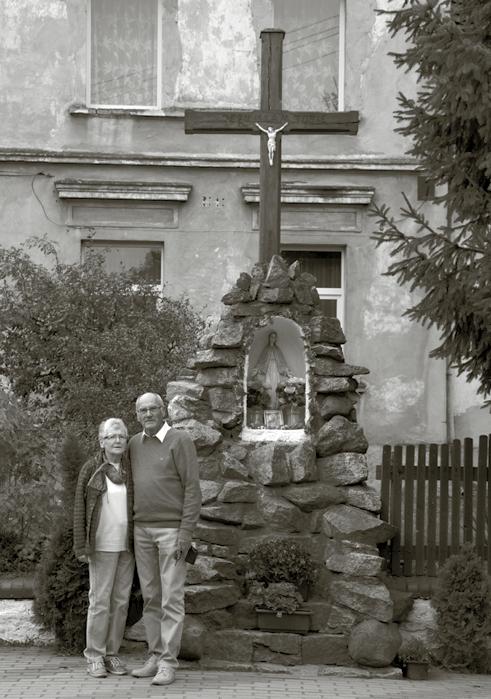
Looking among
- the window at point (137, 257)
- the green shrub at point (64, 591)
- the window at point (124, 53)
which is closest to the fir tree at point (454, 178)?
the green shrub at point (64, 591)

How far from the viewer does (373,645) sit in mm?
10766

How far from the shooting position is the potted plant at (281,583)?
10.9 m

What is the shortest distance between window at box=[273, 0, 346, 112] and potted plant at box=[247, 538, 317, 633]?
9.38 metres

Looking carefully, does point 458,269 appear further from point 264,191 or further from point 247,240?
point 247,240

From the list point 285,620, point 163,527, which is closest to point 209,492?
point 285,620

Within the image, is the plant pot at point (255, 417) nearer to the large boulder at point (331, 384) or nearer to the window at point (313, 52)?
the large boulder at point (331, 384)

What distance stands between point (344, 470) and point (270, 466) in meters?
0.57

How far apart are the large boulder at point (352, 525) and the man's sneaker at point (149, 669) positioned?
6.17ft

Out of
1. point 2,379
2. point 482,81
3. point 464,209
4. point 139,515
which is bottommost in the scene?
Answer: point 139,515

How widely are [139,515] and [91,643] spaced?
93 cm

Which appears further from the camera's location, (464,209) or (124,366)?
(124,366)

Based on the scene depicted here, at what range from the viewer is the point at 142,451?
1019 cm

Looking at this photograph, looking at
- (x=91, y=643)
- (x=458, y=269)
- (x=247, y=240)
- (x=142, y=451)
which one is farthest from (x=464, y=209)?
(x=247, y=240)

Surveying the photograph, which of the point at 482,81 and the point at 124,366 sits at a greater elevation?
the point at 482,81
